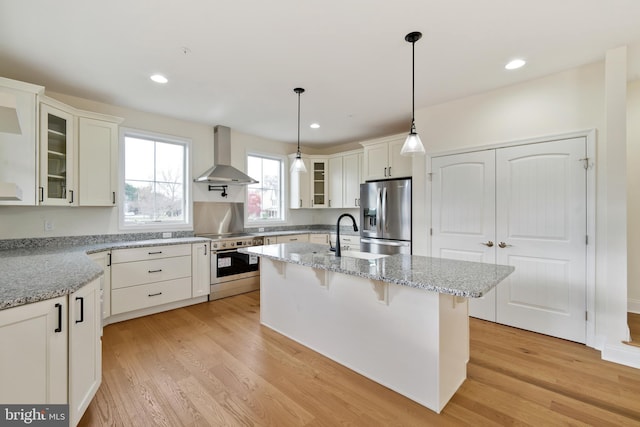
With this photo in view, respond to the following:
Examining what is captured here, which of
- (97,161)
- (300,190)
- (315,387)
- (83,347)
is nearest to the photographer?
(83,347)

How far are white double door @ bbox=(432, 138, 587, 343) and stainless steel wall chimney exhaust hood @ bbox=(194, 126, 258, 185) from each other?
9.29ft

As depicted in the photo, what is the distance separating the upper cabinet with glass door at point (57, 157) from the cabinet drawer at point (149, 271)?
0.88 metres

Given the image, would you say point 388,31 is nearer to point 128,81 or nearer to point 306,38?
point 306,38

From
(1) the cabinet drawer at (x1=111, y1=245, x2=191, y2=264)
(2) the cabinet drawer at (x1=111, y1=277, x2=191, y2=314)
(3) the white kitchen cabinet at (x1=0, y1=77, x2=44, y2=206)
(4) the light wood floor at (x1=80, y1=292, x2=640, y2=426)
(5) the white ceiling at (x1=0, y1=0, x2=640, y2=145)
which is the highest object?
(5) the white ceiling at (x1=0, y1=0, x2=640, y2=145)

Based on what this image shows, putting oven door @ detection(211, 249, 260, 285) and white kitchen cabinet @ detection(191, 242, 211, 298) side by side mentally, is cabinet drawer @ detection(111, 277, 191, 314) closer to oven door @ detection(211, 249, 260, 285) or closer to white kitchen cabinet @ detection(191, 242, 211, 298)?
white kitchen cabinet @ detection(191, 242, 211, 298)

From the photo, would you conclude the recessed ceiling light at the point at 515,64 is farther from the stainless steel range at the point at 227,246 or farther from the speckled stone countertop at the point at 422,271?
the stainless steel range at the point at 227,246

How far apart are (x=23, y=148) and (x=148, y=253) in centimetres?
149

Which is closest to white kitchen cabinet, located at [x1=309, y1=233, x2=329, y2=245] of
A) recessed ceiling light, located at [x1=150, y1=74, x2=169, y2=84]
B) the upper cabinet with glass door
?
recessed ceiling light, located at [x1=150, y1=74, x2=169, y2=84]

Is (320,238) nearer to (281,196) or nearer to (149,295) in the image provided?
(281,196)

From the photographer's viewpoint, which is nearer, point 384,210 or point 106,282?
point 106,282

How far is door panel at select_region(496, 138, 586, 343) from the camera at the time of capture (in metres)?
2.61

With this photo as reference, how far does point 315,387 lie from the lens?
1.98 metres

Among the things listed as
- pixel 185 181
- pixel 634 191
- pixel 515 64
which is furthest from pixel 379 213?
pixel 185 181

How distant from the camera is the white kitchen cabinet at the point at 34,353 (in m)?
1.22
